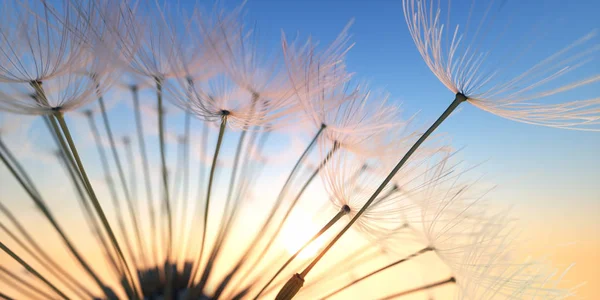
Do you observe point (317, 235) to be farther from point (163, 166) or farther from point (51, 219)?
point (51, 219)

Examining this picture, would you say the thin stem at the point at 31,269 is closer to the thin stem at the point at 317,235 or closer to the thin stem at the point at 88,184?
the thin stem at the point at 88,184

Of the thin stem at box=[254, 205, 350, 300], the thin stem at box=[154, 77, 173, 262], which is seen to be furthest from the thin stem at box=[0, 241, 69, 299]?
the thin stem at box=[254, 205, 350, 300]

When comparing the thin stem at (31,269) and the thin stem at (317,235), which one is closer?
the thin stem at (31,269)

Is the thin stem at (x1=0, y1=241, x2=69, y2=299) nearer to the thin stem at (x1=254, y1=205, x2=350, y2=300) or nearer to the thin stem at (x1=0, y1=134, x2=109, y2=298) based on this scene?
the thin stem at (x1=0, y1=134, x2=109, y2=298)

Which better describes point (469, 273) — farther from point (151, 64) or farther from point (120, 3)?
point (120, 3)

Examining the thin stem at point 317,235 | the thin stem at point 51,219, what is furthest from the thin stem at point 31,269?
the thin stem at point 317,235

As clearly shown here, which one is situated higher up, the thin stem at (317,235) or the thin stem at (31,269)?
the thin stem at (317,235)

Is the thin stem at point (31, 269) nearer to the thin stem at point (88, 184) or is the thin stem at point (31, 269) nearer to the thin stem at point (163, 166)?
the thin stem at point (88, 184)

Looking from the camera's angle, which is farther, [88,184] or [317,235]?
[317,235]

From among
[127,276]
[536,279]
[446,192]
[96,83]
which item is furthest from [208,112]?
[536,279]

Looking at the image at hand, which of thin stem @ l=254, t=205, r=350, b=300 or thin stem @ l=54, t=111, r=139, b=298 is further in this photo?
thin stem @ l=254, t=205, r=350, b=300

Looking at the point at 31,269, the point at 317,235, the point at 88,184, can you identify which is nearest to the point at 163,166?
the point at 88,184
